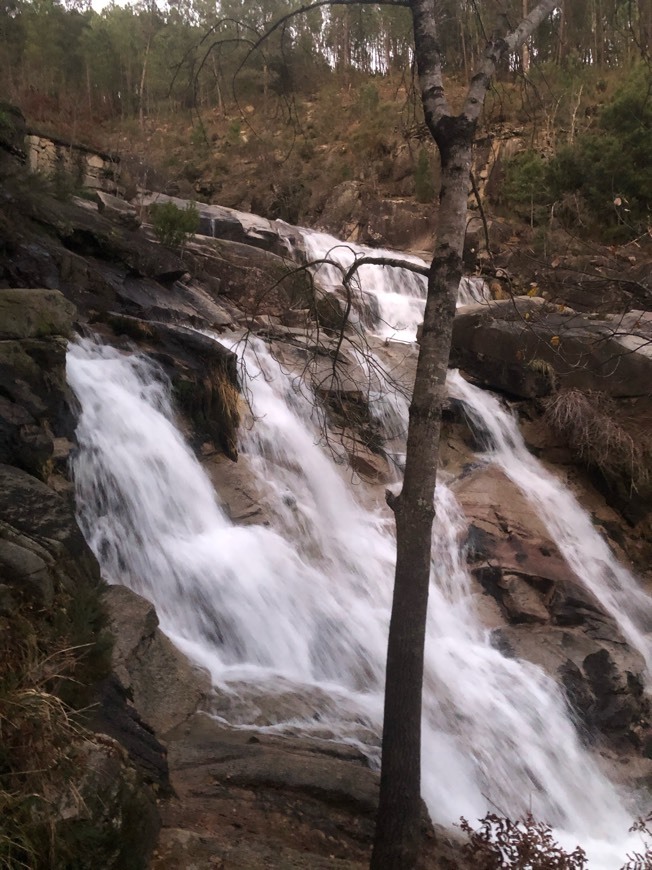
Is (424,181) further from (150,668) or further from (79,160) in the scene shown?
(150,668)

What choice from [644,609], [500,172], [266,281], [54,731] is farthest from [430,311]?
[500,172]

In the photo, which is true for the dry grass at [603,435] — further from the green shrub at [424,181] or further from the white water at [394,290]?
the green shrub at [424,181]

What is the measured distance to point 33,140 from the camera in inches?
717

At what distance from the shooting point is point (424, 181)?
23516 mm

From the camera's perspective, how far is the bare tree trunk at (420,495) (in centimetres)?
378

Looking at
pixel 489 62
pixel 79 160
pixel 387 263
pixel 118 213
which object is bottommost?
pixel 387 263

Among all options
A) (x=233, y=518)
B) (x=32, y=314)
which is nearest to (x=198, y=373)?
(x=233, y=518)

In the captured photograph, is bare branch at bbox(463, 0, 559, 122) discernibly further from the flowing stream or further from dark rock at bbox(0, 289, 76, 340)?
dark rock at bbox(0, 289, 76, 340)

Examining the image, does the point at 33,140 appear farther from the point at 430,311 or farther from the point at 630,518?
the point at 430,311

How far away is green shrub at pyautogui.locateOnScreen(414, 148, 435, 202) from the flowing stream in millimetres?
15670

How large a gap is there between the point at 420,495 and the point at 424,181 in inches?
852

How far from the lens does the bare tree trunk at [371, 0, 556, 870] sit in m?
3.78

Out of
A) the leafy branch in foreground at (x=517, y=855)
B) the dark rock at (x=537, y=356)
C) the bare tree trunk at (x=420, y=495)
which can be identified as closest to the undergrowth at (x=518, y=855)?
the leafy branch in foreground at (x=517, y=855)

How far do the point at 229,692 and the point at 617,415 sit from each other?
31.1 ft
